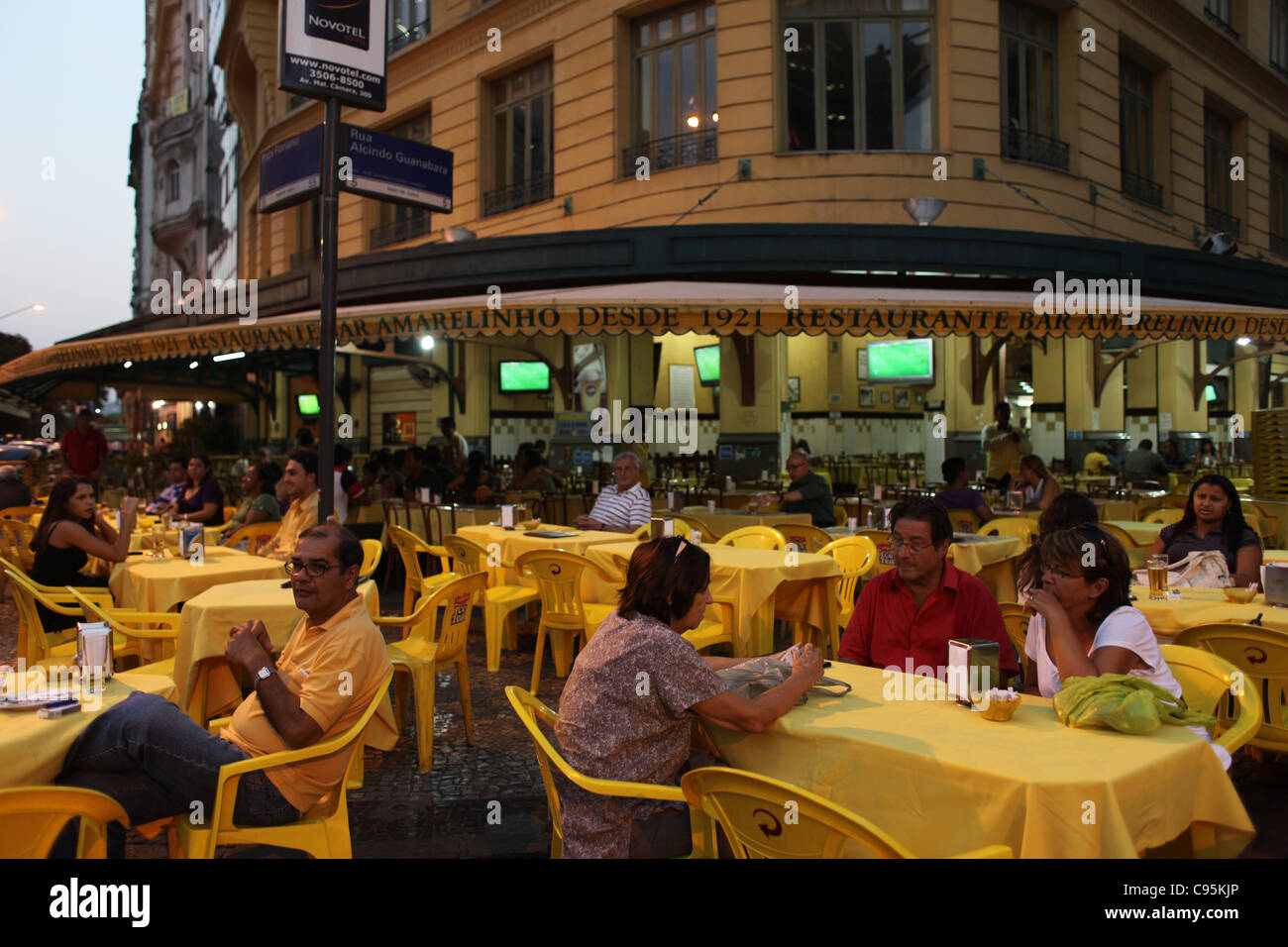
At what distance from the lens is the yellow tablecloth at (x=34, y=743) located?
270 centimetres

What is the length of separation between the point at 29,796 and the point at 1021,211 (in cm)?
1461

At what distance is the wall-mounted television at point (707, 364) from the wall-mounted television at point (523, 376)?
2.80m

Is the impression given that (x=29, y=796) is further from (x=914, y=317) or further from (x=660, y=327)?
(x=914, y=317)

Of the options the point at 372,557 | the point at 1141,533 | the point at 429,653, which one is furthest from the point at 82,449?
the point at 1141,533

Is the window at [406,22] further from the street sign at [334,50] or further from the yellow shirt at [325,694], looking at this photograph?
the yellow shirt at [325,694]

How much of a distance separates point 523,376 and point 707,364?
344 cm

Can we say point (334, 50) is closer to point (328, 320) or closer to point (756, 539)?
point (328, 320)

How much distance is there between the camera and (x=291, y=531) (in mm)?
6906

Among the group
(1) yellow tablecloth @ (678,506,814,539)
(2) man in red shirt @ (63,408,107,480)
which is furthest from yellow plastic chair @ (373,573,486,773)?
(2) man in red shirt @ (63,408,107,480)

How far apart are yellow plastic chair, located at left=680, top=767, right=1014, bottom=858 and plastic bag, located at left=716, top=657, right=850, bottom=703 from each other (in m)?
0.66

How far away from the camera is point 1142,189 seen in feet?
55.9

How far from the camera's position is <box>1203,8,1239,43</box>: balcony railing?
1931 cm

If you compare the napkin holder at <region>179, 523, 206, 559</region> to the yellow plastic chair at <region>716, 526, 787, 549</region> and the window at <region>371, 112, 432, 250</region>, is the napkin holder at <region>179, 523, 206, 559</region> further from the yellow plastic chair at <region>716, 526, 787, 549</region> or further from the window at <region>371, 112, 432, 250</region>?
the window at <region>371, 112, 432, 250</region>

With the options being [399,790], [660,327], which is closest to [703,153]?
[660,327]
